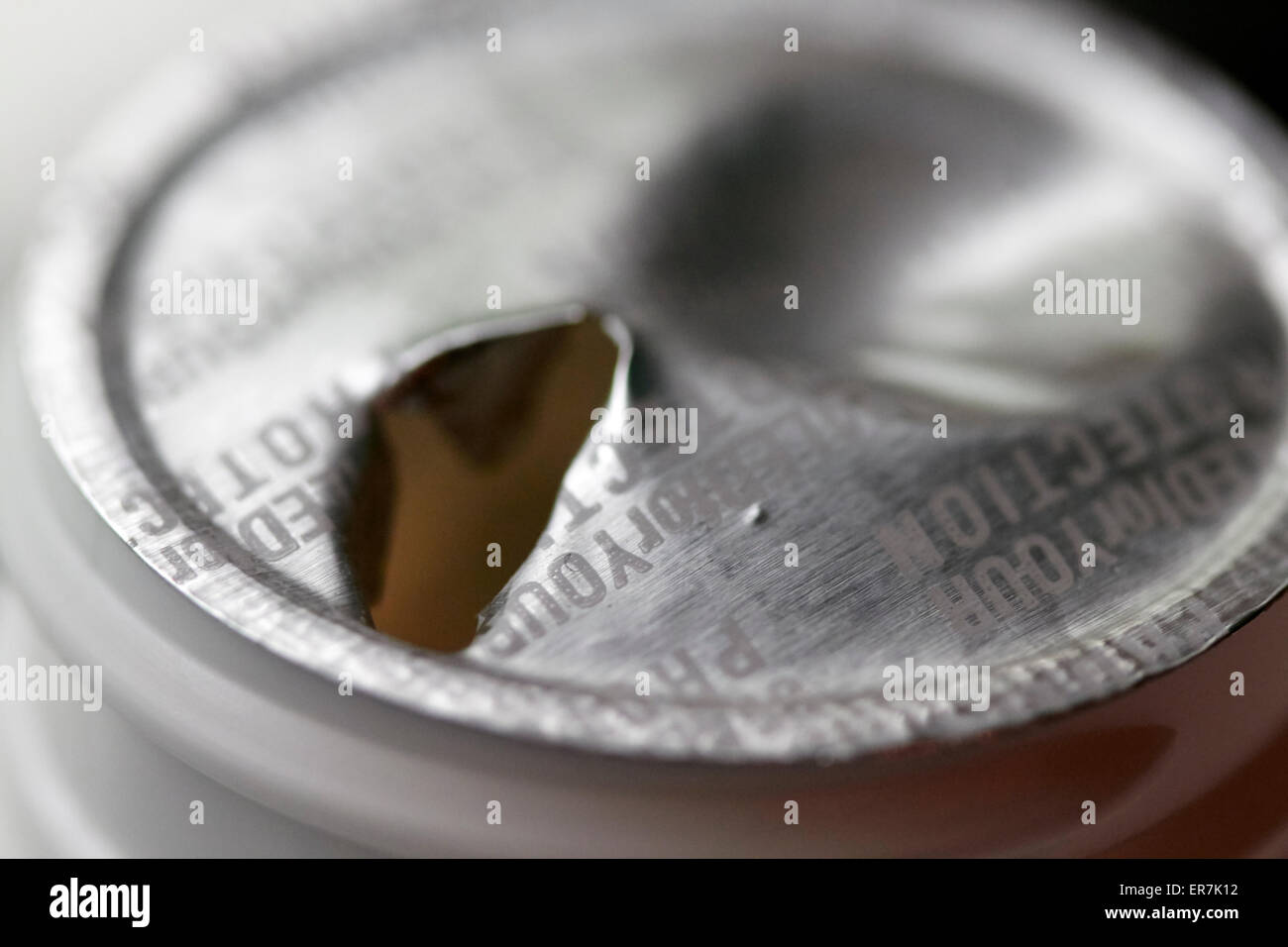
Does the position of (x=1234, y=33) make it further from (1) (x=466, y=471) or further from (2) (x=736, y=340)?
(1) (x=466, y=471)

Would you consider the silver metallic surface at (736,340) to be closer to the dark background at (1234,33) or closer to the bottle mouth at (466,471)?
the bottle mouth at (466,471)

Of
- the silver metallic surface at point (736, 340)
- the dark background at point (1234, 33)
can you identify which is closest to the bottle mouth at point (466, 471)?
the silver metallic surface at point (736, 340)

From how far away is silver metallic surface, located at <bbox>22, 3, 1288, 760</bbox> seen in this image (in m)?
0.58

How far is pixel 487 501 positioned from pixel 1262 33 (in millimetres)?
903

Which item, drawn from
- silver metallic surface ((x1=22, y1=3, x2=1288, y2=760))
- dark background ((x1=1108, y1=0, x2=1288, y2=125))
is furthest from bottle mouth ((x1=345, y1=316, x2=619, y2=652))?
dark background ((x1=1108, y1=0, x2=1288, y2=125))

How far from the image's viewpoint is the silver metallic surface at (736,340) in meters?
0.58

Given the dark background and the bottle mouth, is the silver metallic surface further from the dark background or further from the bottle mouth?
the dark background

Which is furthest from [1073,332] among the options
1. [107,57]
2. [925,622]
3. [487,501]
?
[107,57]

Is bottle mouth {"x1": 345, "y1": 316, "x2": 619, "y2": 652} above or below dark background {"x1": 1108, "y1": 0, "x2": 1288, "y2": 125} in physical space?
below

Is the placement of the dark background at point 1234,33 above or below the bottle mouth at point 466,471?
above

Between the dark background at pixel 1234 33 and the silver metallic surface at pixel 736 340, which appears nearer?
the silver metallic surface at pixel 736 340

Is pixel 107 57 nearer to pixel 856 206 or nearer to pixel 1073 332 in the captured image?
pixel 856 206

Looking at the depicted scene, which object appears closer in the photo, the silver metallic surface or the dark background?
the silver metallic surface

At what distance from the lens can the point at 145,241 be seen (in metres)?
0.76
